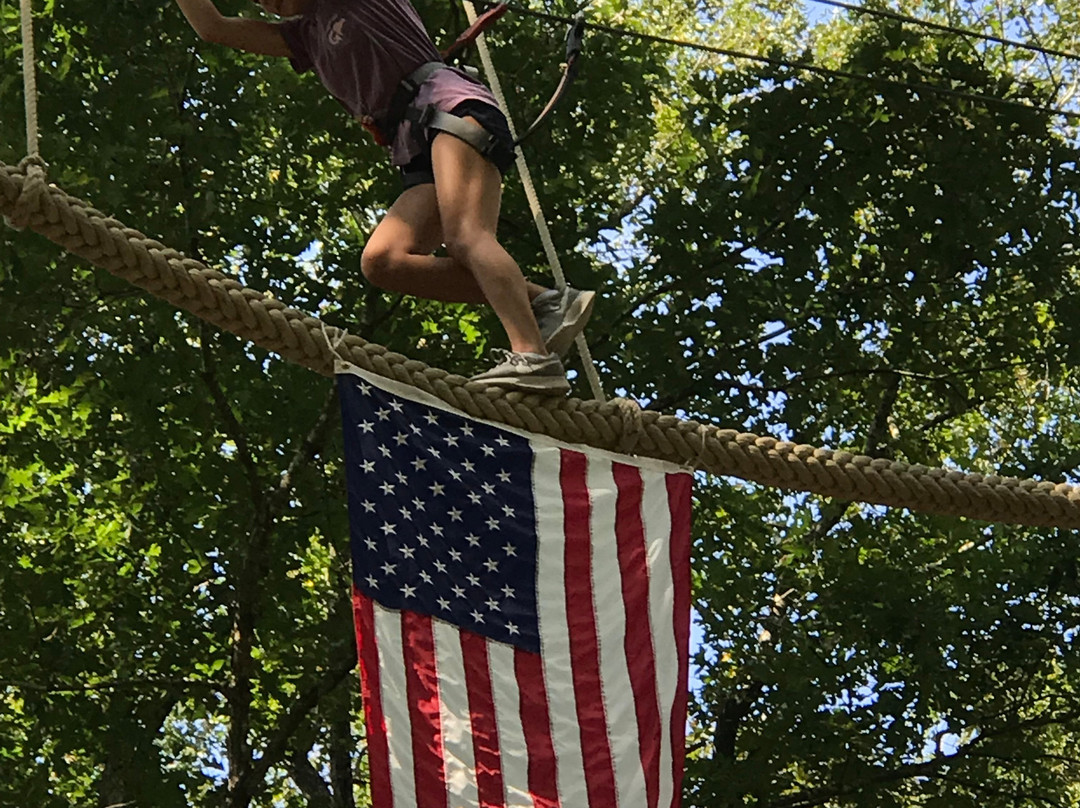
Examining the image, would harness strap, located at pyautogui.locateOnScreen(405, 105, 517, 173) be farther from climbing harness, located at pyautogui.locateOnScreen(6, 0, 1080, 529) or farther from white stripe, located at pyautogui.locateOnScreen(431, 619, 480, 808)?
white stripe, located at pyautogui.locateOnScreen(431, 619, 480, 808)

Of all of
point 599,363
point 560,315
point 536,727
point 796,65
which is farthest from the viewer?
point 599,363

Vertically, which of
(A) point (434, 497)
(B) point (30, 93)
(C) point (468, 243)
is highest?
(B) point (30, 93)

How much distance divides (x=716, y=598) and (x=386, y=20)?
5.36m

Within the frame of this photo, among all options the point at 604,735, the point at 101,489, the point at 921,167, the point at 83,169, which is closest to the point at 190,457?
the point at 101,489

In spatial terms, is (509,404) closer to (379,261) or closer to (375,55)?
(379,261)

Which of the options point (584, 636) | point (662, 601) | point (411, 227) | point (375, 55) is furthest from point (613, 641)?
point (375, 55)

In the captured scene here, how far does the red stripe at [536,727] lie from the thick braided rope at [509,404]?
601 millimetres

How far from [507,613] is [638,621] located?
353mm

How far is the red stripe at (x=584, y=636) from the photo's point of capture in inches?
152

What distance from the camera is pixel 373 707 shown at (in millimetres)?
3910

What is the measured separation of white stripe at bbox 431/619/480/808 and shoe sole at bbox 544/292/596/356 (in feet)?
2.63

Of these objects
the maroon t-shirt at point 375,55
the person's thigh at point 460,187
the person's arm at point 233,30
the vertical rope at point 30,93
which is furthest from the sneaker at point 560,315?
the vertical rope at point 30,93

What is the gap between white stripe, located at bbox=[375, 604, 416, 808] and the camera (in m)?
3.86

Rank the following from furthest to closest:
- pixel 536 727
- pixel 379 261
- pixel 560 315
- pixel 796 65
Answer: pixel 796 65, pixel 560 315, pixel 379 261, pixel 536 727
